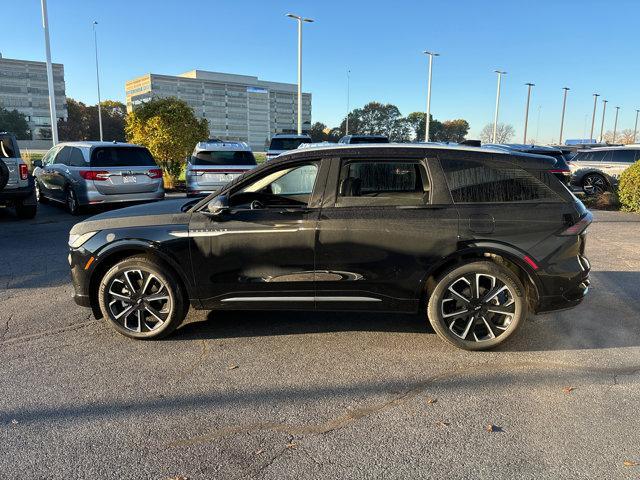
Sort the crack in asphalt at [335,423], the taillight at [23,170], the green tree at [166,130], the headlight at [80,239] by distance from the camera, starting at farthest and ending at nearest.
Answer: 1. the green tree at [166,130]
2. the taillight at [23,170]
3. the headlight at [80,239]
4. the crack in asphalt at [335,423]

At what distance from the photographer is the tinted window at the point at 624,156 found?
15742 mm

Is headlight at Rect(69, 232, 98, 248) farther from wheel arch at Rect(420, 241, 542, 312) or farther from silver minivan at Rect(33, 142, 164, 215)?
silver minivan at Rect(33, 142, 164, 215)

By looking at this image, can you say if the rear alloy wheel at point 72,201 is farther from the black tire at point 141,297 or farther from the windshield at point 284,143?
the windshield at point 284,143

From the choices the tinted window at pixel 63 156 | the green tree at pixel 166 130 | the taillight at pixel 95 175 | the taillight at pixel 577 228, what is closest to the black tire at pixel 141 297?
the taillight at pixel 577 228

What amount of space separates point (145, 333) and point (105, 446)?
1.54 m

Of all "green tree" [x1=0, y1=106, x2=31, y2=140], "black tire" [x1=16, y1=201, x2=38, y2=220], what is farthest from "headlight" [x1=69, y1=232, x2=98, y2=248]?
"green tree" [x1=0, y1=106, x2=31, y2=140]

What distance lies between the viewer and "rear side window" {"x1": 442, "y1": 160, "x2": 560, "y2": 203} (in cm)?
403

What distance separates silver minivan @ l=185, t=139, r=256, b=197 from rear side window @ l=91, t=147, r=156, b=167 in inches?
40.9

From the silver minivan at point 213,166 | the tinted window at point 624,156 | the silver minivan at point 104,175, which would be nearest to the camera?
the silver minivan at point 104,175

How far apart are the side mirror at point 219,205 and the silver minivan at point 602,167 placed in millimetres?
15226

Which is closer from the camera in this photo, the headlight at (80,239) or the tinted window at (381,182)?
the tinted window at (381,182)

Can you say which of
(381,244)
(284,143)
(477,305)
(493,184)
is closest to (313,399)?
(381,244)

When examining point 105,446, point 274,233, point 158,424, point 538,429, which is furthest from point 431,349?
point 105,446

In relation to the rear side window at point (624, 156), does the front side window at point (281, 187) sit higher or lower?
lower
